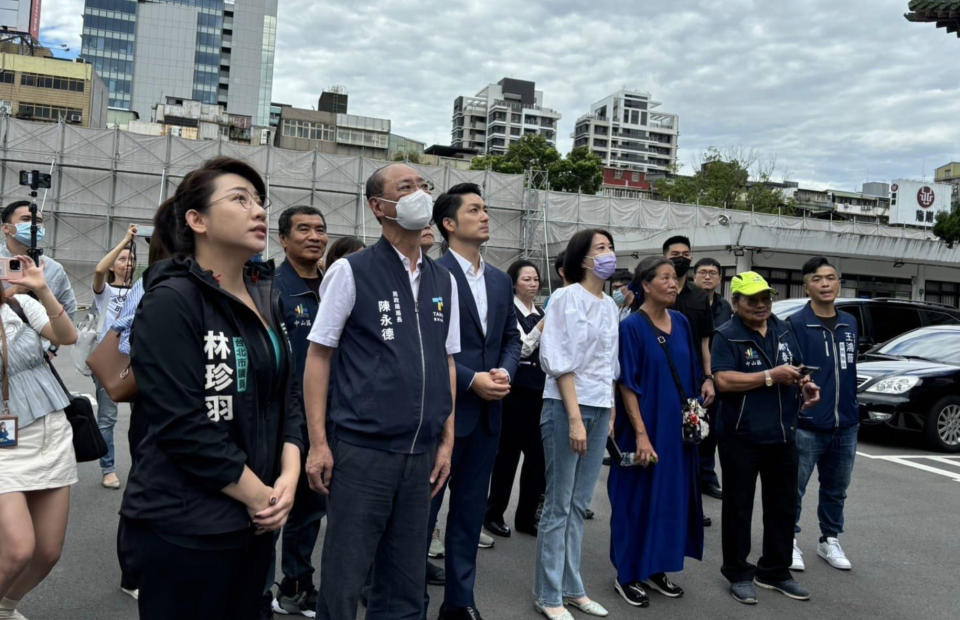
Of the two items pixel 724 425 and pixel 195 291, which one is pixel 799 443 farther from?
pixel 195 291

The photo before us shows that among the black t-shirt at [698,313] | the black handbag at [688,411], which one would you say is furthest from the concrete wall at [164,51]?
the black handbag at [688,411]

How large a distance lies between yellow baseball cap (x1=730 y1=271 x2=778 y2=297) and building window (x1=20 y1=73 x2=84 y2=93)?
76782 millimetres

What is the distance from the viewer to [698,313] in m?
6.33

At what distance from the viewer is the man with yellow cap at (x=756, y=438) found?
4551 millimetres

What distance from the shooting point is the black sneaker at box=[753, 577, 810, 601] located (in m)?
4.60

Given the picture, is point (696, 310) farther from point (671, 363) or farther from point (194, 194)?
point (194, 194)

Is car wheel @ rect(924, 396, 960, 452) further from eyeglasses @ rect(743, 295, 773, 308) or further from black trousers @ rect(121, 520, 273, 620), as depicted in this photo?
black trousers @ rect(121, 520, 273, 620)

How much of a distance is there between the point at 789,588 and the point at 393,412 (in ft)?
10.1

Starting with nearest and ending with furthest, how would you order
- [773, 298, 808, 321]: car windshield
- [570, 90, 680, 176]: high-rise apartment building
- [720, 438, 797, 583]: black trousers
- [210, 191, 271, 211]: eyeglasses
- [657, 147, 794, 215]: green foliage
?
[210, 191, 271, 211]: eyeglasses < [720, 438, 797, 583]: black trousers < [773, 298, 808, 321]: car windshield < [657, 147, 794, 215]: green foliage < [570, 90, 680, 176]: high-rise apartment building

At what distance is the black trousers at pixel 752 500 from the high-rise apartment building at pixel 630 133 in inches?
Result: 4601

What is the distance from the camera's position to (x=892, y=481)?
7.73 meters

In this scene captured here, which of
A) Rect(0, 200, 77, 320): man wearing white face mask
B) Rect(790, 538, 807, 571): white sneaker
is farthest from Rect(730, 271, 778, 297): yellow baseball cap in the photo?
Rect(0, 200, 77, 320): man wearing white face mask

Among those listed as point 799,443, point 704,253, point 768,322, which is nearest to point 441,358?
point 768,322

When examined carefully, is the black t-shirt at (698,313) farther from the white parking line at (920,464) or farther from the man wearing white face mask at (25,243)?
the man wearing white face mask at (25,243)
